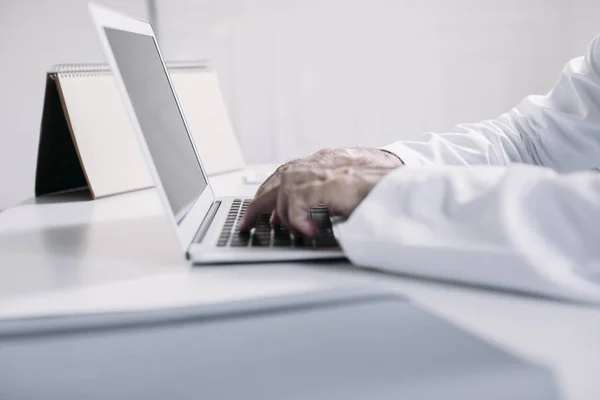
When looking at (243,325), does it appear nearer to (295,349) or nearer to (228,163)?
(295,349)

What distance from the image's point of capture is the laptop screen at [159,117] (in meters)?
0.74

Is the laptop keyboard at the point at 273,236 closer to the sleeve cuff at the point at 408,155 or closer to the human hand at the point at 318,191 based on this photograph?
the human hand at the point at 318,191


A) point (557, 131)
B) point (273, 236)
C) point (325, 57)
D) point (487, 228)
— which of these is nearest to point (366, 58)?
point (325, 57)

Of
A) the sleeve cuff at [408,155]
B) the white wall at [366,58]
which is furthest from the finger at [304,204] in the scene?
the white wall at [366,58]

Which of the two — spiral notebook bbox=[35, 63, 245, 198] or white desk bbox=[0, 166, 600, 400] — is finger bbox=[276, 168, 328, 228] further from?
spiral notebook bbox=[35, 63, 245, 198]

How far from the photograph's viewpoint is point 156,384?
374mm

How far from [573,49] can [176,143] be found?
99.6 inches

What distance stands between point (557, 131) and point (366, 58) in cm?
167

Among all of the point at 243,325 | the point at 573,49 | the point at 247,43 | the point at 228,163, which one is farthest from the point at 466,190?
the point at 573,49

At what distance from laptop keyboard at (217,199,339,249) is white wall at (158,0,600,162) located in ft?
6.59

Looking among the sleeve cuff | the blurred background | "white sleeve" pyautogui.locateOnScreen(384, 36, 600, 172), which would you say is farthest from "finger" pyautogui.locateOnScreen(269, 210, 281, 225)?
the blurred background

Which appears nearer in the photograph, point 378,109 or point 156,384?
point 156,384

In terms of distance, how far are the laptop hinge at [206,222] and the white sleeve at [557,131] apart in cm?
41

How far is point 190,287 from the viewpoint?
24.6 inches
